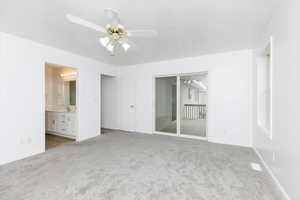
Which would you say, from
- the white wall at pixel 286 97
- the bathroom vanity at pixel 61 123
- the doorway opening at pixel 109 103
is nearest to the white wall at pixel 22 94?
the bathroom vanity at pixel 61 123

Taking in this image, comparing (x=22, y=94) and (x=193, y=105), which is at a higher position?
(x=22, y=94)

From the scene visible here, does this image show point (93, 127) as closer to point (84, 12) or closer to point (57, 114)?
point (57, 114)

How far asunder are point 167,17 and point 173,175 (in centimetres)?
246

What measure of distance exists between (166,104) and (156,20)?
9.64 feet

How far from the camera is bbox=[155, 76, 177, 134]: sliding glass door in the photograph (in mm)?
4430

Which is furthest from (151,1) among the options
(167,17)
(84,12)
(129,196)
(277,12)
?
(129,196)

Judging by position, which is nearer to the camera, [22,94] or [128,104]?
[22,94]

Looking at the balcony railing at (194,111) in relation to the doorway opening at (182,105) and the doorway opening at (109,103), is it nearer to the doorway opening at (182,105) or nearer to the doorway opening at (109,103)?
the doorway opening at (182,105)

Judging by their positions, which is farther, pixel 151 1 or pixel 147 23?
pixel 147 23

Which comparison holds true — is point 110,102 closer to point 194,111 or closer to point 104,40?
point 194,111

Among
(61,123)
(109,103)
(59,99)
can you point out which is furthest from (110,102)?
(59,99)

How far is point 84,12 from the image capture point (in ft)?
6.11

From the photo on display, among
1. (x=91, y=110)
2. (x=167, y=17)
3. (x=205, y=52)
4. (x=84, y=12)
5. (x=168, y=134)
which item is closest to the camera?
(x=84, y=12)

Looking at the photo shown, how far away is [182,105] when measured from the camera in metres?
4.34
